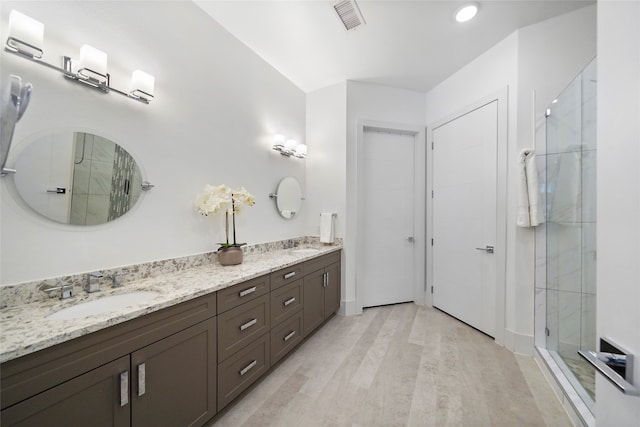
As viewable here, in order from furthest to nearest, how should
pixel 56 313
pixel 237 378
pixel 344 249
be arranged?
pixel 344 249, pixel 237 378, pixel 56 313

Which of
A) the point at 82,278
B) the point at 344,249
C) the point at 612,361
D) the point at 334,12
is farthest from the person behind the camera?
the point at 344,249

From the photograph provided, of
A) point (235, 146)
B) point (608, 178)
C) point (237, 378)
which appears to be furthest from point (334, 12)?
point (237, 378)

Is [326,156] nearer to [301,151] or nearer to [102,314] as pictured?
[301,151]

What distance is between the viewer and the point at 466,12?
76.9 inches

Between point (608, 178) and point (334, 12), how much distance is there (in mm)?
2161

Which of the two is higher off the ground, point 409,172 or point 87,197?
point 409,172

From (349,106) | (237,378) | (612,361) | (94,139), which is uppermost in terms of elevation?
(349,106)

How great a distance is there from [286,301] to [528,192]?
2319mm

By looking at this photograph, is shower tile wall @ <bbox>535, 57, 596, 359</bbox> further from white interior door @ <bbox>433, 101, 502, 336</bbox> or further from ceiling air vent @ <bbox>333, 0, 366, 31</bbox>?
ceiling air vent @ <bbox>333, 0, 366, 31</bbox>

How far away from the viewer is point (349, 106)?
9.77 feet

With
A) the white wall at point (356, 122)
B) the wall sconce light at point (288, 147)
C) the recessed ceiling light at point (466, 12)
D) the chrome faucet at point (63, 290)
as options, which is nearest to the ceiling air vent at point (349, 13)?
the recessed ceiling light at point (466, 12)

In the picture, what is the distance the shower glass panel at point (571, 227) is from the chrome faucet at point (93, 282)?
9.77ft

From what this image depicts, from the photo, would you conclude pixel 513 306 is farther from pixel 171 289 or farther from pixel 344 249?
pixel 171 289

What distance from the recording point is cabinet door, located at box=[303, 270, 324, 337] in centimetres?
224
